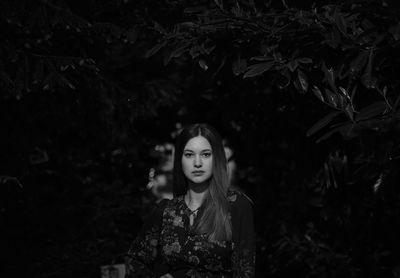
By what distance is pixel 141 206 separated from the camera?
6.97 meters

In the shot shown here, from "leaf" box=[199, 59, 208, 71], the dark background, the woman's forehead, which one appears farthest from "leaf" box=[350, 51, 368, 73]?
"leaf" box=[199, 59, 208, 71]

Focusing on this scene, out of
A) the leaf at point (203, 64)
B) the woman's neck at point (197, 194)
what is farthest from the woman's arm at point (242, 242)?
the leaf at point (203, 64)

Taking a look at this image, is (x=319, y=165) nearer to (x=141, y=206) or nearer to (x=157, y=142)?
(x=141, y=206)

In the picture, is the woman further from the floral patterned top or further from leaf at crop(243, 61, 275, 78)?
leaf at crop(243, 61, 275, 78)

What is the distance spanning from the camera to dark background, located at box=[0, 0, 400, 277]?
3.63 m

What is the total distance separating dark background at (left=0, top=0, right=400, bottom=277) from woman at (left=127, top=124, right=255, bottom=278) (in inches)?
20.0

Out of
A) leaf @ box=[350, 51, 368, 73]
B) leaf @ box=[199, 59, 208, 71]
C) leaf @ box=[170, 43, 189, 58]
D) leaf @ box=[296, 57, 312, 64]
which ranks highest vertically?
leaf @ box=[170, 43, 189, 58]

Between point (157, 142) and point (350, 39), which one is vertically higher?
point (157, 142)

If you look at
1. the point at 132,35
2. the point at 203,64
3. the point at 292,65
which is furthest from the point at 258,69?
the point at 132,35

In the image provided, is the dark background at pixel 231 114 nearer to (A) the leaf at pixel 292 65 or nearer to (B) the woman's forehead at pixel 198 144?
(A) the leaf at pixel 292 65

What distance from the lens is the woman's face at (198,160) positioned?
3.46m

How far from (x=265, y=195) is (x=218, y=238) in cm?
354

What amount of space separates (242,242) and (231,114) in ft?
7.46

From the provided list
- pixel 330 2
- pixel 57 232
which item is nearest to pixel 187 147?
pixel 330 2
